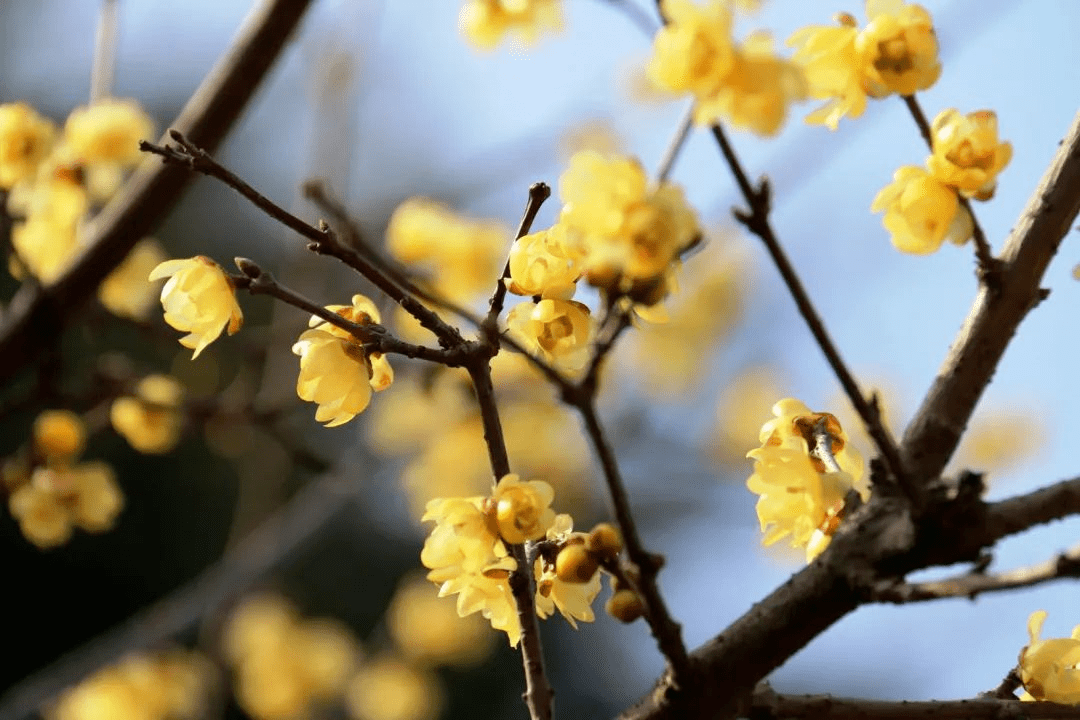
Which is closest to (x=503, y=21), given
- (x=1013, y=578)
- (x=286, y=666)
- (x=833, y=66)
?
(x=833, y=66)

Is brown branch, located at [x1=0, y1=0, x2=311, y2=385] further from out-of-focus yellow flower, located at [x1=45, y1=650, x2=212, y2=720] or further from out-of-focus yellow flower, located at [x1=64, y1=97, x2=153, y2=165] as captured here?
out-of-focus yellow flower, located at [x1=45, y1=650, x2=212, y2=720]

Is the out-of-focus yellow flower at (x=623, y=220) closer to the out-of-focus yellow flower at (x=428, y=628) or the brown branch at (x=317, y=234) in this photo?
the brown branch at (x=317, y=234)

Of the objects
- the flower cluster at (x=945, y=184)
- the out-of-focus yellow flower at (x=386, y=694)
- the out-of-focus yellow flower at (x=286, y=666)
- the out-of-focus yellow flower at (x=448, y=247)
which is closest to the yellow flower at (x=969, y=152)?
the flower cluster at (x=945, y=184)

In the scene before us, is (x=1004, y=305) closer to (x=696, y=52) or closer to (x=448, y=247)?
(x=696, y=52)

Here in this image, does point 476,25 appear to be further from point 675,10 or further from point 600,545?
point 600,545

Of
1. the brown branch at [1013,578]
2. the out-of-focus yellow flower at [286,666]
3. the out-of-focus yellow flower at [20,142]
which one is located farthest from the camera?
the out-of-focus yellow flower at [286,666]

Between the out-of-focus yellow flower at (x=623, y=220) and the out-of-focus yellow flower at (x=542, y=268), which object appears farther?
the out-of-focus yellow flower at (x=542, y=268)

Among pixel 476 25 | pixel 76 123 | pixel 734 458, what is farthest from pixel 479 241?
pixel 734 458
